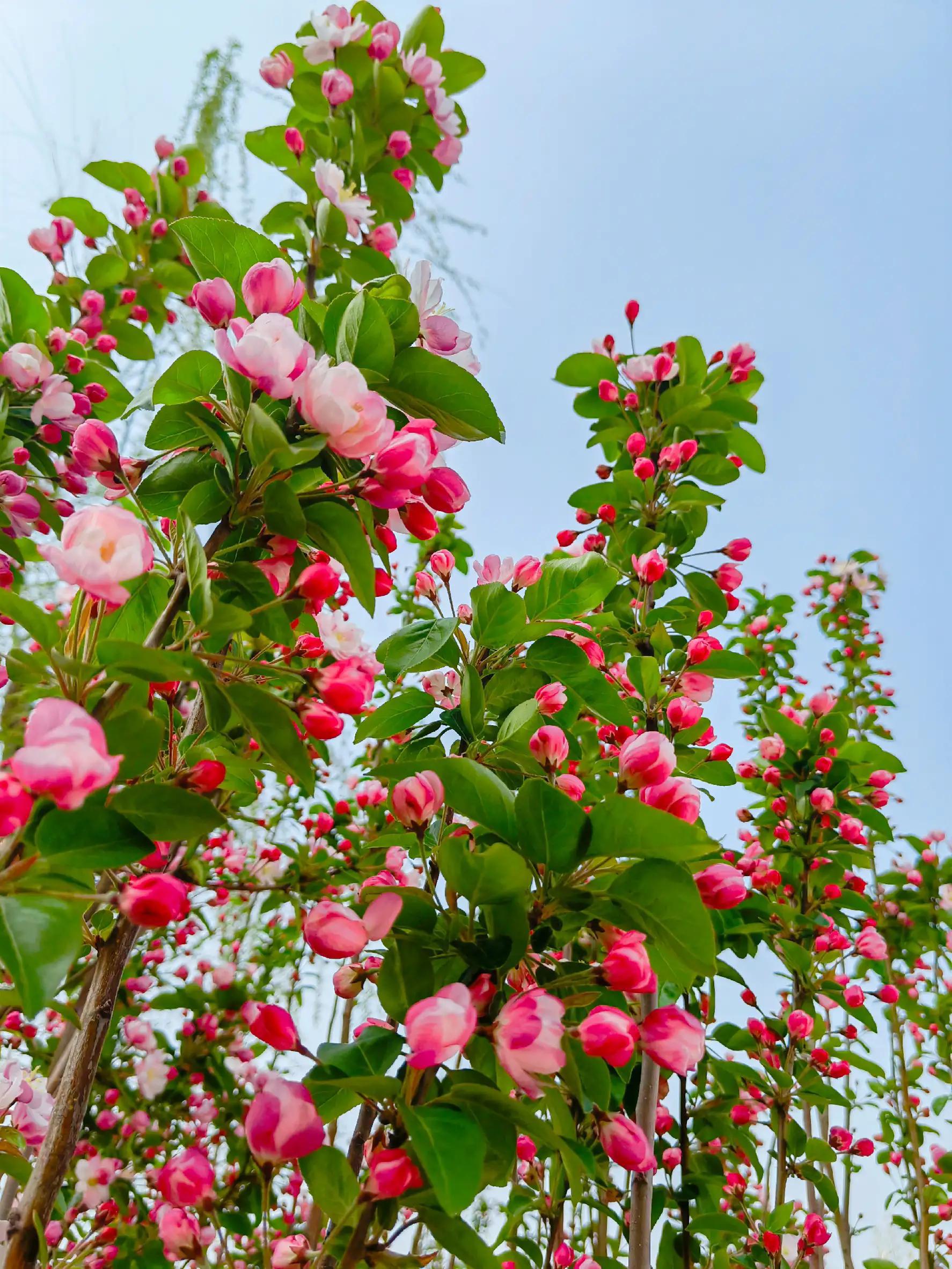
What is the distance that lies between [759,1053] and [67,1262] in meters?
1.33

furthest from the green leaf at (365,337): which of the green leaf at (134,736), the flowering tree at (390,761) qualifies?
the green leaf at (134,736)

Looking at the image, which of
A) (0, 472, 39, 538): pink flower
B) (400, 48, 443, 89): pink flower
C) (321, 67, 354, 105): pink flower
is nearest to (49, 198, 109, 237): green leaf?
(321, 67, 354, 105): pink flower

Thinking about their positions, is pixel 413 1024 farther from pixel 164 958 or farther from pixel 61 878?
A: pixel 164 958

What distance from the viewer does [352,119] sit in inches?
68.4

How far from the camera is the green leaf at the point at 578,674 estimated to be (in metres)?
0.88

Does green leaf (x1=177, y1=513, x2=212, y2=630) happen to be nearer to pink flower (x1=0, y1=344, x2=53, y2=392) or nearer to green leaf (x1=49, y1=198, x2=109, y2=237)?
pink flower (x1=0, y1=344, x2=53, y2=392)

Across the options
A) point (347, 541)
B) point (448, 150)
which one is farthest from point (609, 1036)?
point (448, 150)

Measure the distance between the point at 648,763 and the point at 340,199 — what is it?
1333 mm

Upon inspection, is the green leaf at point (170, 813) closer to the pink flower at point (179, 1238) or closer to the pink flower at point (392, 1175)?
the pink flower at point (392, 1175)

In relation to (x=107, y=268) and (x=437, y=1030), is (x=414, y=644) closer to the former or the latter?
(x=437, y=1030)

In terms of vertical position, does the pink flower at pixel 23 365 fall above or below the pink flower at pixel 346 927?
above

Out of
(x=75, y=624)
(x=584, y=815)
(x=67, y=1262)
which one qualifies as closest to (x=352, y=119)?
(x=75, y=624)

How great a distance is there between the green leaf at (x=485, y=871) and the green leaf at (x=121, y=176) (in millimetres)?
1950

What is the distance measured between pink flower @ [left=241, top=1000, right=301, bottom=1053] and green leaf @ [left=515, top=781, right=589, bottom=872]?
20 cm
